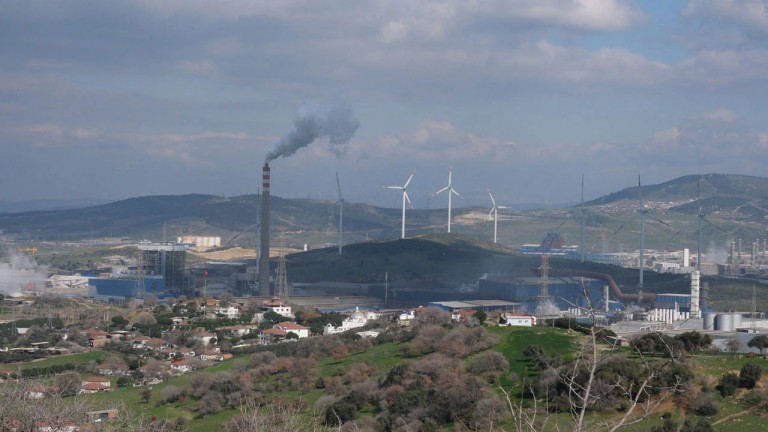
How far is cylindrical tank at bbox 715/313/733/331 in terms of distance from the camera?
41484 millimetres

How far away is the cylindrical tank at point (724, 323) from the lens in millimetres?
41484

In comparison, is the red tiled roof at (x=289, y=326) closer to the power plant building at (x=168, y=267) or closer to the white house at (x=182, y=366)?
the white house at (x=182, y=366)

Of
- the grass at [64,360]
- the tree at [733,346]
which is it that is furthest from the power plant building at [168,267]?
the tree at [733,346]

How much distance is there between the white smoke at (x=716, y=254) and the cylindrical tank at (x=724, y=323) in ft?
244

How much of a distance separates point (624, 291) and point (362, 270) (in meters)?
22.5

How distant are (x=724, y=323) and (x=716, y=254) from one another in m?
81.1

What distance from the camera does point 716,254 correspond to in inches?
4702

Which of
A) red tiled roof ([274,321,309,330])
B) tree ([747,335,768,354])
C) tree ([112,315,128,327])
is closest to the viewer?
tree ([747,335,768,354])

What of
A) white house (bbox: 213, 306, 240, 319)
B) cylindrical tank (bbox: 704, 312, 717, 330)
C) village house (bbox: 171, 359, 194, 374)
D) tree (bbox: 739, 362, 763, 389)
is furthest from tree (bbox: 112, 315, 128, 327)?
tree (bbox: 739, 362, 763, 389)

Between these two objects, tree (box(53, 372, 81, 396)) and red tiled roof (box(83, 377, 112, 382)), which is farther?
red tiled roof (box(83, 377, 112, 382))

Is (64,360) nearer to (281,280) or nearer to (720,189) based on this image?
(281,280)

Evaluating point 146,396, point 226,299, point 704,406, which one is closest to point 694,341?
point 704,406

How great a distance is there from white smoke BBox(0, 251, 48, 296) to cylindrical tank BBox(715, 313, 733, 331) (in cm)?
5086

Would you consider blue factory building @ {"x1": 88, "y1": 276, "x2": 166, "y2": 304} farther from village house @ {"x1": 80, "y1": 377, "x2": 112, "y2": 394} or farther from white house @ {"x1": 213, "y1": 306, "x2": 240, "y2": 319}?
village house @ {"x1": 80, "y1": 377, "x2": 112, "y2": 394}
